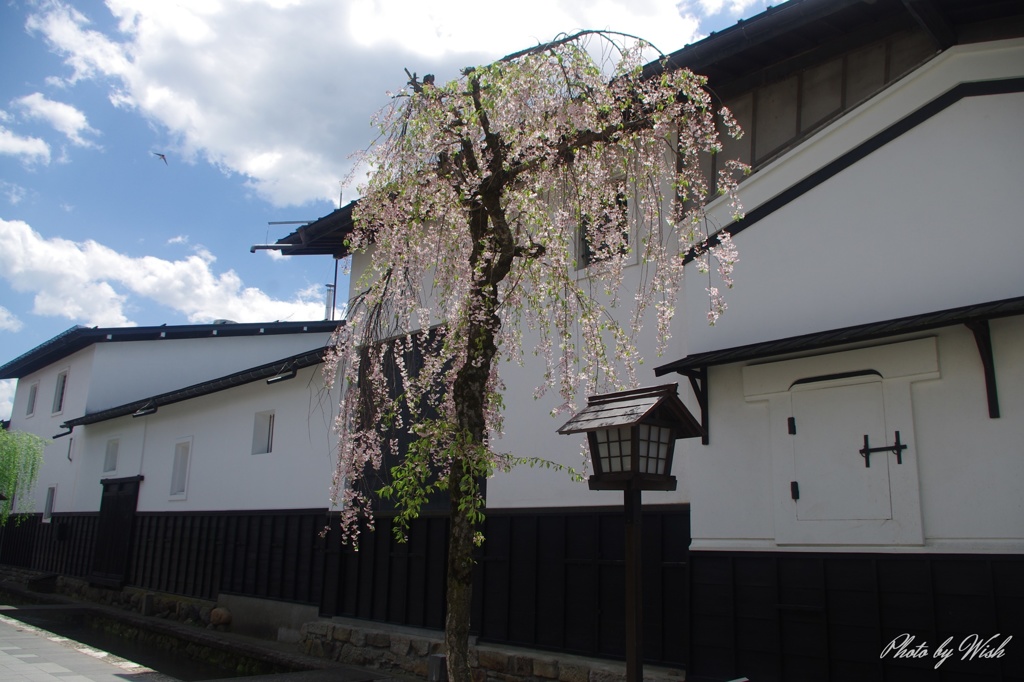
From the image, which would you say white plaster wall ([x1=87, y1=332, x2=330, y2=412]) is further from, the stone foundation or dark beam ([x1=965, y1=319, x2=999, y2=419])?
dark beam ([x1=965, y1=319, x2=999, y2=419])

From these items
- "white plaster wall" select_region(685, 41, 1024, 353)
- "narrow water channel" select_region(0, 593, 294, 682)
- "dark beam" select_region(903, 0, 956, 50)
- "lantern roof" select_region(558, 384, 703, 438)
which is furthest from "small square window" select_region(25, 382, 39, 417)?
"dark beam" select_region(903, 0, 956, 50)

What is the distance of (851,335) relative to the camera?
18.1 feet

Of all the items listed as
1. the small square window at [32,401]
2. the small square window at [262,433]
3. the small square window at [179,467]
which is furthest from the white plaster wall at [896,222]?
the small square window at [32,401]

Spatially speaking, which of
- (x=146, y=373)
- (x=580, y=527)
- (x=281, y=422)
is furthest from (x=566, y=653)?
(x=146, y=373)

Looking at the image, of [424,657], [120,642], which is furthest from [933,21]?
Result: [120,642]

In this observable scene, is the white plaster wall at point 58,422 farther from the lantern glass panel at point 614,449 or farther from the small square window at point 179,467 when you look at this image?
the lantern glass panel at point 614,449

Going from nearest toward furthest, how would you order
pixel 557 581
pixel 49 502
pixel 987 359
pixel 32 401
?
pixel 987 359 → pixel 557 581 → pixel 49 502 → pixel 32 401

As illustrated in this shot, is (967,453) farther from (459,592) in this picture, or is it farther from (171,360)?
(171,360)

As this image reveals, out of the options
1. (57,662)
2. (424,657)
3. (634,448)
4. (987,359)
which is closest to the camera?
(634,448)

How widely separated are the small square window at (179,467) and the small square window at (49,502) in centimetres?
711

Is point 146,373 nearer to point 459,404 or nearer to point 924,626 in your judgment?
point 459,404

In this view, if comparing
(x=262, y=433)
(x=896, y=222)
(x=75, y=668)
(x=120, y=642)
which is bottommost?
(x=120, y=642)

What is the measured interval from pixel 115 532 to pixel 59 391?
648 centimetres

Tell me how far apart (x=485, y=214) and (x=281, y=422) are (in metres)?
8.46
